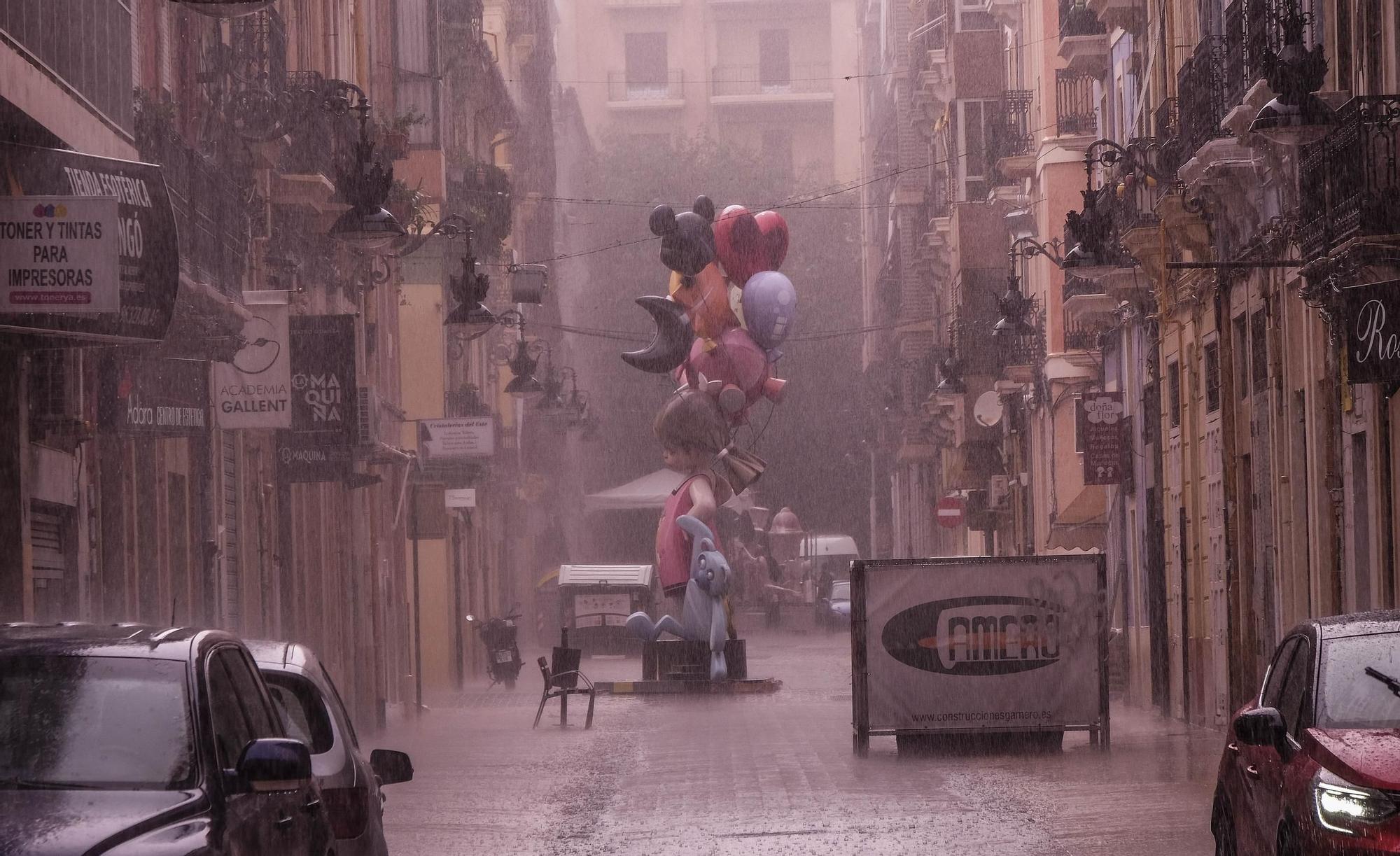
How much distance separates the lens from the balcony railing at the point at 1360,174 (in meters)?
18.0

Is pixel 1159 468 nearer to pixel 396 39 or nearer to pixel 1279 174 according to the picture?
pixel 1279 174

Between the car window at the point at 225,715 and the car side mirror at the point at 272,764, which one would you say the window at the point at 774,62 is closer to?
the car window at the point at 225,715

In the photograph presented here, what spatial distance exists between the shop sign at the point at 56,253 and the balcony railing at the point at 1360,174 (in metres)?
9.14

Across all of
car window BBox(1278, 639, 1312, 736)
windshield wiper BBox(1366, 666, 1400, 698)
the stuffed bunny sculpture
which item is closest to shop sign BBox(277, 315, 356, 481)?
the stuffed bunny sculpture

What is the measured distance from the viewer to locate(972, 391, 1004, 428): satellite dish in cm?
4844

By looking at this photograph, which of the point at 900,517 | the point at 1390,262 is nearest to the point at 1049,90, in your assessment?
the point at 1390,262

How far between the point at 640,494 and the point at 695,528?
30.2 m

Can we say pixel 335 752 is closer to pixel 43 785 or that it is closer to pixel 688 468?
pixel 43 785

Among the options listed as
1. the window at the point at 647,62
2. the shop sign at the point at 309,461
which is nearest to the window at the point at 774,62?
the window at the point at 647,62

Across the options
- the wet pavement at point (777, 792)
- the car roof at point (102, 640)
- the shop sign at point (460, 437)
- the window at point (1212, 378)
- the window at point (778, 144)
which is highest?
the window at point (778, 144)

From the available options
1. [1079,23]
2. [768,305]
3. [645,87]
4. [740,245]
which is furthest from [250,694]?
[645,87]

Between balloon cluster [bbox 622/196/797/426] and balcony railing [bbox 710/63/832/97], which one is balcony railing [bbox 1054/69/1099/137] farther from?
balcony railing [bbox 710/63/832/97]

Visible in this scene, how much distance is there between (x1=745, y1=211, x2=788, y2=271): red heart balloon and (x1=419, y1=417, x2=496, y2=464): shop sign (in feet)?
22.5

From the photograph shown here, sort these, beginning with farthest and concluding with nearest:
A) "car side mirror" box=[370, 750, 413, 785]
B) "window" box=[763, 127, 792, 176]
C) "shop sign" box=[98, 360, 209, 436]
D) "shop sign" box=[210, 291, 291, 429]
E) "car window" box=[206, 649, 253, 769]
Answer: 1. "window" box=[763, 127, 792, 176]
2. "shop sign" box=[210, 291, 291, 429]
3. "shop sign" box=[98, 360, 209, 436]
4. "car side mirror" box=[370, 750, 413, 785]
5. "car window" box=[206, 649, 253, 769]
